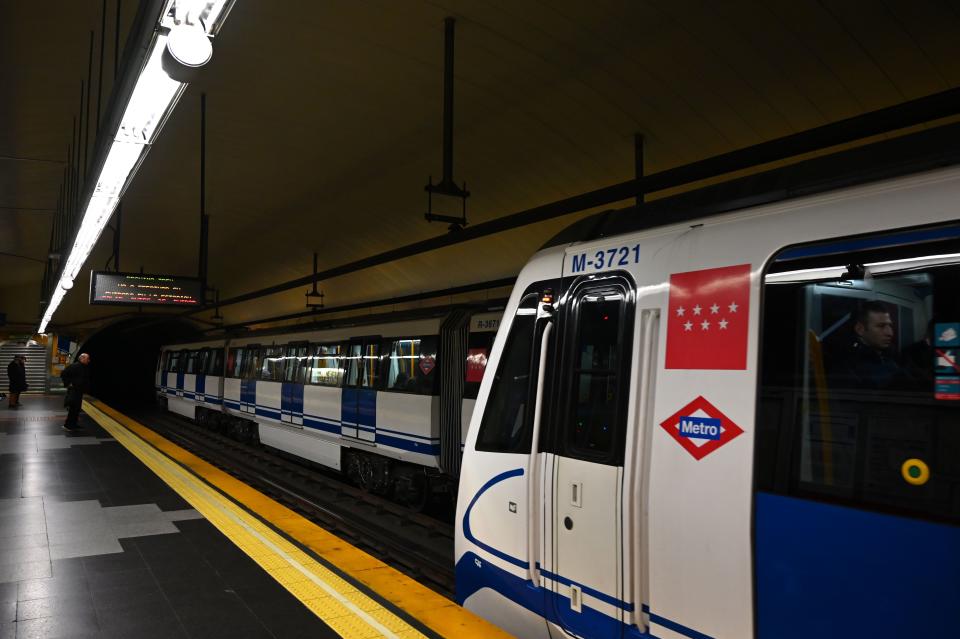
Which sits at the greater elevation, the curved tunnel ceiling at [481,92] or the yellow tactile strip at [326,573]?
the curved tunnel ceiling at [481,92]

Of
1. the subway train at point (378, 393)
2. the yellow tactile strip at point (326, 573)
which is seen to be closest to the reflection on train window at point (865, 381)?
the yellow tactile strip at point (326, 573)

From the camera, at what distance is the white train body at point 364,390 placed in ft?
28.2

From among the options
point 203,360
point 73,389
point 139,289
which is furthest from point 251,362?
point 203,360

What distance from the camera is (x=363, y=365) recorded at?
1055cm

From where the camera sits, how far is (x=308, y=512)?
927 cm

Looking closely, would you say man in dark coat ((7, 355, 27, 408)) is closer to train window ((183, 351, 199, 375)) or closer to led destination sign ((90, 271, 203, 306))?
train window ((183, 351, 199, 375))

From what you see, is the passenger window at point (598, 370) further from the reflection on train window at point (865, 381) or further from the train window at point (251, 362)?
the train window at point (251, 362)

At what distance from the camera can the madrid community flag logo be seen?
9.19 feet

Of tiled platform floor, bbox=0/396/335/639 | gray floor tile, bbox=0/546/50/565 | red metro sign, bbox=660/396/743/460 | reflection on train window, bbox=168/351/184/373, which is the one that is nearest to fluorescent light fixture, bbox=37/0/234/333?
red metro sign, bbox=660/396/743/460

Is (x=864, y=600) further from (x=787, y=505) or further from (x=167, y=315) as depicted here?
(x=167, y=315)

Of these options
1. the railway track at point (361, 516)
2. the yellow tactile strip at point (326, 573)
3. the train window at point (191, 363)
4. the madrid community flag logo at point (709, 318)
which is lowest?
the railway track at point (361, 516)

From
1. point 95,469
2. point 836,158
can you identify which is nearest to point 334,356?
point 95,469

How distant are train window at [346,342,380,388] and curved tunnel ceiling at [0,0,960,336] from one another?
2.98m

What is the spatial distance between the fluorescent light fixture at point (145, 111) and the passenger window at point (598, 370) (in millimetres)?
2399
